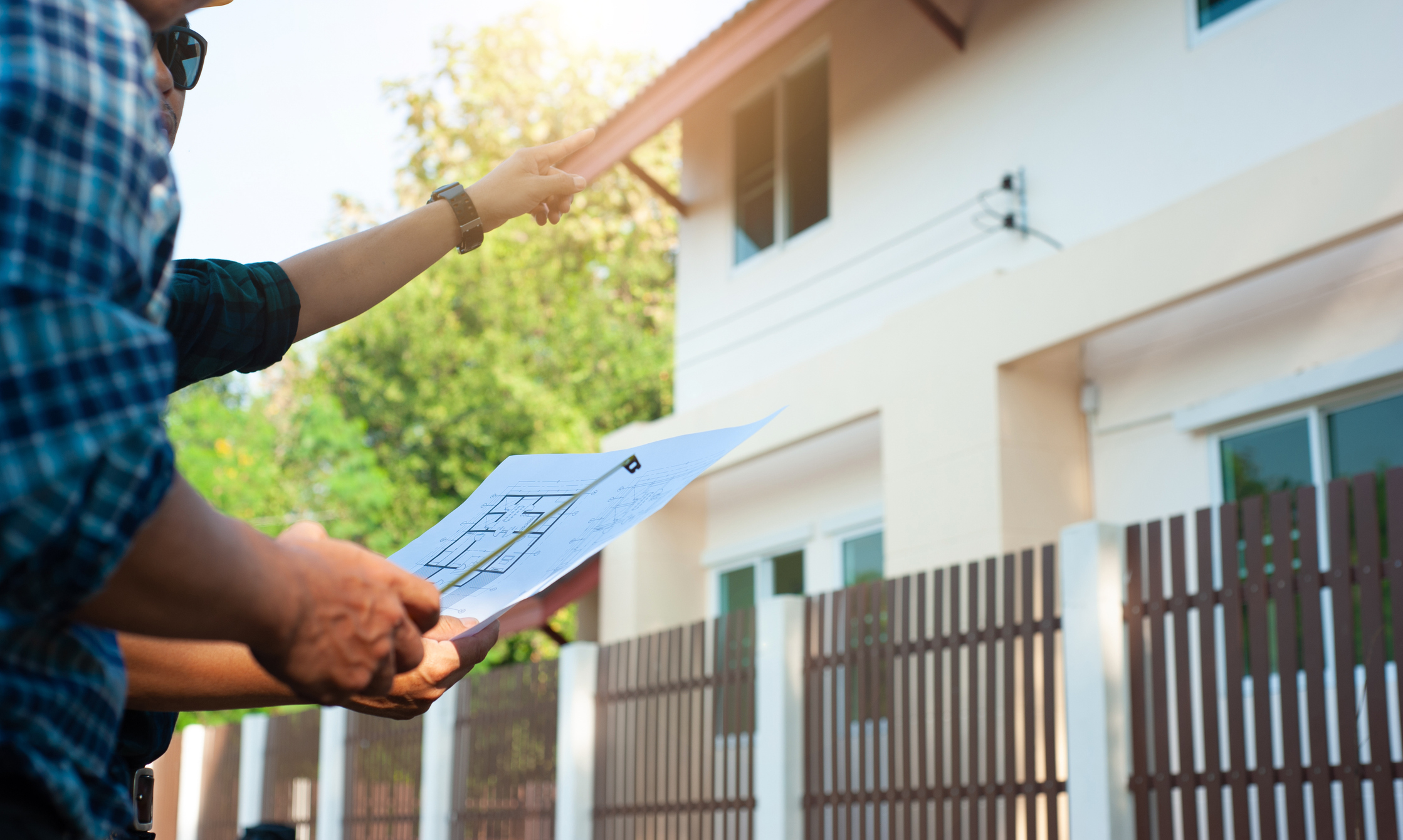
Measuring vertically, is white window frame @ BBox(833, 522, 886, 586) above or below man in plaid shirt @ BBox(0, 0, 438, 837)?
above

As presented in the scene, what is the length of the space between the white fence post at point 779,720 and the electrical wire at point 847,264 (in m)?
3.09

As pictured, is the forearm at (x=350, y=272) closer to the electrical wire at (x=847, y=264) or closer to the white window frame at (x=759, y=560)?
the electrical wire at (x=847, y=264)

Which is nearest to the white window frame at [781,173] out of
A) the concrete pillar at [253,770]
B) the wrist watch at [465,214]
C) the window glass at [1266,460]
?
the window glass at [1266,460]

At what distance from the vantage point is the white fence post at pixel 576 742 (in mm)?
9586

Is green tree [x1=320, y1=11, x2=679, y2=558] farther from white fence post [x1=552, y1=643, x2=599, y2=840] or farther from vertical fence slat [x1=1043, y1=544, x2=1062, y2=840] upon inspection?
vertical fence slat [x1=1043, y1=544, x2=1062, y2=840]

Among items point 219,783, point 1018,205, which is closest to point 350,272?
point 1018,205

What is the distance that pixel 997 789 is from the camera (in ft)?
21.1

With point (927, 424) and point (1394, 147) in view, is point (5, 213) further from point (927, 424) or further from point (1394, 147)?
point (927, 424)

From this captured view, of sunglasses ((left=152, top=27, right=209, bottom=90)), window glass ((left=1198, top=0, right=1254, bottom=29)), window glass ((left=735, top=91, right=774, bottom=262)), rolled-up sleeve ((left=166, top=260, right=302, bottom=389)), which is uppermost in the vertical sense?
window glass ((left=735, top=91, right=774, bottom=262))

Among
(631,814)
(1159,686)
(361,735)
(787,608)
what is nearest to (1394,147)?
(1159,686)

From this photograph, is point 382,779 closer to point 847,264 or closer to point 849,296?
point 849,296

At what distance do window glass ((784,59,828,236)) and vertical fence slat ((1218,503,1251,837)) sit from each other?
5.85m

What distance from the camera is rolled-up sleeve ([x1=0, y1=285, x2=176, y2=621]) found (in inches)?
30.7

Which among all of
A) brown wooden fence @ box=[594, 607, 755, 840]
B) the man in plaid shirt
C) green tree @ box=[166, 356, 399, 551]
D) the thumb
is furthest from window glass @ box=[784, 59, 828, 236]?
green tree @ box=[166, 356, 399, 551]
